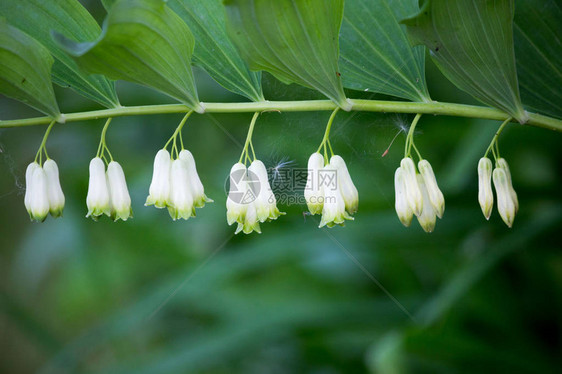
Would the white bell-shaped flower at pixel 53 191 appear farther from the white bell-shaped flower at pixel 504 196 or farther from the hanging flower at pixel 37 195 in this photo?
the white bell-shaped flower at pixel 504 196

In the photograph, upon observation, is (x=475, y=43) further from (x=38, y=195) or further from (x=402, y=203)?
(x=38, y=195)

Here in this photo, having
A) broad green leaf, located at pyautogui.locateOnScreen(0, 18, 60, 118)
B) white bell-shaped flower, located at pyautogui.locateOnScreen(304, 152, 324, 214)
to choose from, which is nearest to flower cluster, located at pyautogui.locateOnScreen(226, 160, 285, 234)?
white bell-shaped flower, located at pyautogui.locateOnScreen(304, 152, 324, 214)

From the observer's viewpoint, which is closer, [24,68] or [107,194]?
[24,68]

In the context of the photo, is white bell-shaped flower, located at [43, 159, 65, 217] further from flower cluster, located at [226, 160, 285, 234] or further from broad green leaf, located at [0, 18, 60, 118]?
flower cluster, located at [226, 160, 285, 234]

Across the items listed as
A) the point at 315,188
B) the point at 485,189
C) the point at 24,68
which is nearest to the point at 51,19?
the point at 24,68

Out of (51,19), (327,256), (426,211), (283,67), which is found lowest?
(327,256)

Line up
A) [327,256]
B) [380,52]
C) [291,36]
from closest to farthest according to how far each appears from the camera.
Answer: [291,36] < [380,52] < [327,256]
